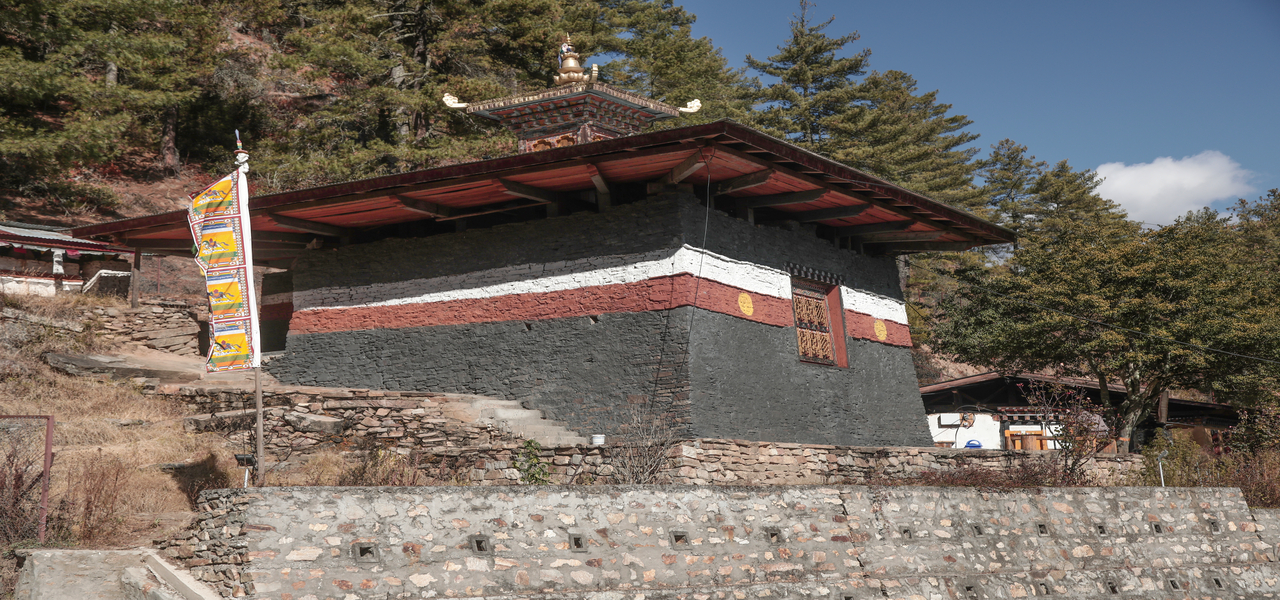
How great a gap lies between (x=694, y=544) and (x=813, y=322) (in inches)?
308

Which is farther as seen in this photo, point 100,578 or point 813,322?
point 813,322

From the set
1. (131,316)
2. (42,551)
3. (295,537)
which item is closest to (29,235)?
(131,316)

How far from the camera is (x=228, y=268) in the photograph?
942cm

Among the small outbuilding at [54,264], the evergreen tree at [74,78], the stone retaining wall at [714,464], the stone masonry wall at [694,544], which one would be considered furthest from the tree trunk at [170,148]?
the stone masonry wall at [694,544]

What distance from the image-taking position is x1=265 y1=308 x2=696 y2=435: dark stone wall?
1377cm

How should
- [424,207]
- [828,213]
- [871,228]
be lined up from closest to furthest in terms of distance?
[424,207] < [828,213] < [871,228]

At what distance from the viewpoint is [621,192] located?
14836mm

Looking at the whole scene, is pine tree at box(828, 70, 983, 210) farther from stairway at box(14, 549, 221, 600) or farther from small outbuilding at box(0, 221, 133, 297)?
stairway at box(14, 549, 221, 600)

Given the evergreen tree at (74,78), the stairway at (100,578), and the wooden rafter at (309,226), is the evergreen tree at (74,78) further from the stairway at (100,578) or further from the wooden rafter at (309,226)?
the stairway at (100,578)

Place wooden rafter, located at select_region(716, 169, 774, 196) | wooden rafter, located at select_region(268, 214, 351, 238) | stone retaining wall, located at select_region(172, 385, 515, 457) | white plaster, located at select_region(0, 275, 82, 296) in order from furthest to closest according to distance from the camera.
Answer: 1. white plaster, located at select_region(0, 275, 82, 296)
2. wooden rafter, located at select_region(268, 214, 351, 238)
3. wooden rafter, located at select_region(716, 169, 774, 196)
4. stone retaining wall, located at select_region(172, 385, 515, 457)

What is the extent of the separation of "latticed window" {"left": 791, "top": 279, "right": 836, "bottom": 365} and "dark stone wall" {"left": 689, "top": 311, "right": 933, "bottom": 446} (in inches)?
10.4

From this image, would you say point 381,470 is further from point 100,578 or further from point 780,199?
point 780,199

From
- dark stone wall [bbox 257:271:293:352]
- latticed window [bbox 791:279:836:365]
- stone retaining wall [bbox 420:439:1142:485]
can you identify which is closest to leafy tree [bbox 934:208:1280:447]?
latticed window [bbox 791:279:836:365]

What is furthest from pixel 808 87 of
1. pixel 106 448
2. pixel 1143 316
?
pixel 106 448
